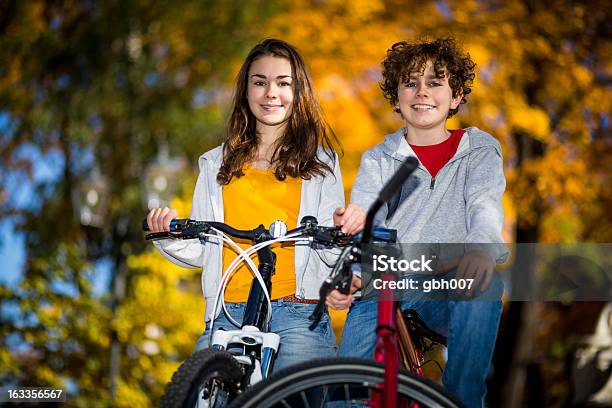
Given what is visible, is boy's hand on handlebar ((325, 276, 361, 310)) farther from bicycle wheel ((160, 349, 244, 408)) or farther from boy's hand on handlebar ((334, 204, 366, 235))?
bicycle wheel ((160, 349, 244, 408))

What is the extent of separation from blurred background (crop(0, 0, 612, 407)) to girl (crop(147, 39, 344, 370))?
5.06 meters

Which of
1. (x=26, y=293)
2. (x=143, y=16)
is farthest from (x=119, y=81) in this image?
(x=26, y=293)

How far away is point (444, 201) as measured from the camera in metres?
3.01

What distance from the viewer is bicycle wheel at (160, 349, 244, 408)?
2.23 meters

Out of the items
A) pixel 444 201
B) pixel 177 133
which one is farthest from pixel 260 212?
pixel 177 133

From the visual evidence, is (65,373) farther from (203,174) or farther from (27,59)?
(203,174)

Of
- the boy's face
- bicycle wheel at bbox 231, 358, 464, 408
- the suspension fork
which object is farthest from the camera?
the boy's face

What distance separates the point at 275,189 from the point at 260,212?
12 cm

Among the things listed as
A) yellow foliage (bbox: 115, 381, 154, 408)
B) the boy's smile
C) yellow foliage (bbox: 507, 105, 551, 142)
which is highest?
yellow foliage (bbox: 507, 105, 551, 142)

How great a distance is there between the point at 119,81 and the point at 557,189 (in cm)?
600

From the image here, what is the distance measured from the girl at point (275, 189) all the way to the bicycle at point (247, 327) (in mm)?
184

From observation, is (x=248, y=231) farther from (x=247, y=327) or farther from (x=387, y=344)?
(x=387, y=344)

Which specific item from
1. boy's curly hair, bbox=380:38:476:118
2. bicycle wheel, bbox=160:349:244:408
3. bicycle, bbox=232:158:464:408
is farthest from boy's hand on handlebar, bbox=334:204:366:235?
boy's curly hair, bbox=380:38:476:118

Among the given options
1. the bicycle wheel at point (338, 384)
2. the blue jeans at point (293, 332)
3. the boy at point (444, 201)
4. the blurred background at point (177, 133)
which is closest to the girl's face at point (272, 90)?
the boy at point (444, 201)
